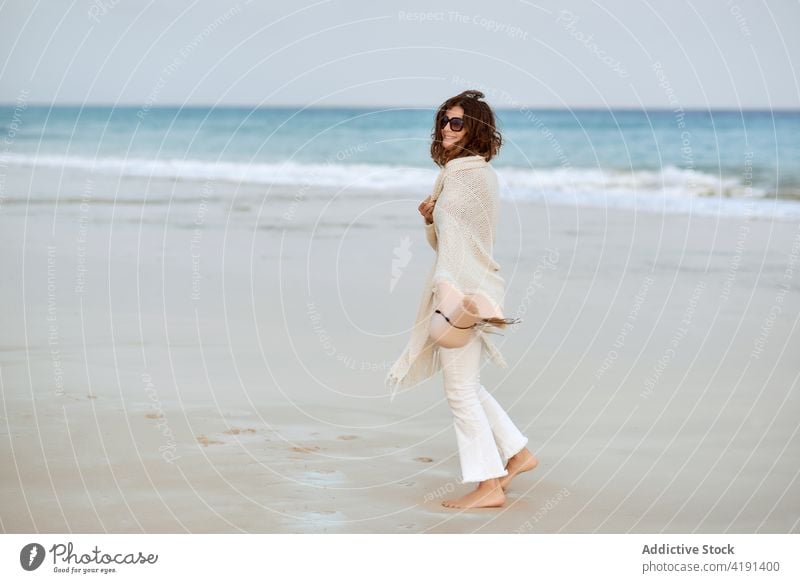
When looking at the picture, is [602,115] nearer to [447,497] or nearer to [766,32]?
[766,32]

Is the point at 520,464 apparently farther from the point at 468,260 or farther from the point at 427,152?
the point at 427,152

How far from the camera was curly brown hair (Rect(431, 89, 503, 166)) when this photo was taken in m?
5.38

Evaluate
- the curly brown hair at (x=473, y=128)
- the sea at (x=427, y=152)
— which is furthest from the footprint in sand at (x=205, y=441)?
the sea at (x=427, y=152)

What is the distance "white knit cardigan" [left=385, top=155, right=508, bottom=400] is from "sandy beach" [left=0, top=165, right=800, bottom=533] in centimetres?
98

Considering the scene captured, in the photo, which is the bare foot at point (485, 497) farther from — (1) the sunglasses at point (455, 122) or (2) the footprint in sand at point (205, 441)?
(1) the sunglasses at point (455, 122)

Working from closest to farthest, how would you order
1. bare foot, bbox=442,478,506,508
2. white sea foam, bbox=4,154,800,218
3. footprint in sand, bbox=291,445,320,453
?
bare foot, bbox=442,478,506,508, footprint in sand, bbox=291,445,320,453, white sea foam, bbox=4,154,800,218

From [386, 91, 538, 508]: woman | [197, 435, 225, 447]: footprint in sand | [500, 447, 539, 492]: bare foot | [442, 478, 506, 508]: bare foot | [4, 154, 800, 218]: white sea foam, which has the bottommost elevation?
[442, 478, 506, 508]: bare foot

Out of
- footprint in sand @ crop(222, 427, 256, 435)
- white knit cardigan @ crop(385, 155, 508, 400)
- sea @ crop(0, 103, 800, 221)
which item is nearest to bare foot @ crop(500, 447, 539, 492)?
white knit cardigan @ crop(385, 155, 508, 400)

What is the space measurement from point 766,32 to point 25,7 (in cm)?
1557

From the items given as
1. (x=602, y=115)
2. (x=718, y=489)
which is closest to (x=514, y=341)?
(x=718, y=489)

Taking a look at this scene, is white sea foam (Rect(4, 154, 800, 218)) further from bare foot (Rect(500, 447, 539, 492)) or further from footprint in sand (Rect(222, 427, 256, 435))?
bare foot (Rect(500, 447, 539, 492))

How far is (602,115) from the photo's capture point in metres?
38.5

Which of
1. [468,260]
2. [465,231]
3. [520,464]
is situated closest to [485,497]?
[520,464]

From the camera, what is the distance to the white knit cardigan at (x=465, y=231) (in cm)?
533
